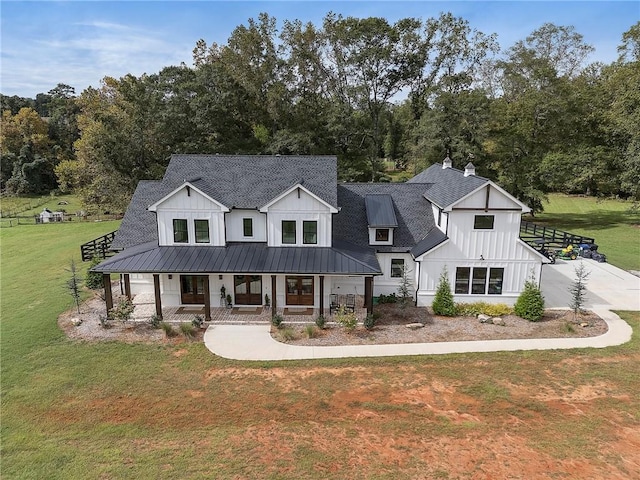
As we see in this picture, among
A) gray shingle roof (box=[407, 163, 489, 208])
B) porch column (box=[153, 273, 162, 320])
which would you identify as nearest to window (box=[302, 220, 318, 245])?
gray shingle roof (box=[407, 163, 489, 208])

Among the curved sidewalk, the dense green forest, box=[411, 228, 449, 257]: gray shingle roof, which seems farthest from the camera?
the dense green forest

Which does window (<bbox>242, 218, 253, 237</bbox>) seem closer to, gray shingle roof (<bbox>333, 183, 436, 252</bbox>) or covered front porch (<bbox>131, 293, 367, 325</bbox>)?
covered front porch (<bbox>131, 293, 367, 325</bbox>)

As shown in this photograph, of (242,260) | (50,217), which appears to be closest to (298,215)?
(242,260)

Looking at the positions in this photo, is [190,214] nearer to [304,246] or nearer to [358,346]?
[304,246]

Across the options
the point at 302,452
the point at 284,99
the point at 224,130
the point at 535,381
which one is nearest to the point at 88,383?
the point at 302,452

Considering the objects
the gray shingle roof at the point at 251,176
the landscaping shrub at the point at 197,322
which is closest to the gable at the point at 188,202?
the gray shingle roof at the point at 251,176
